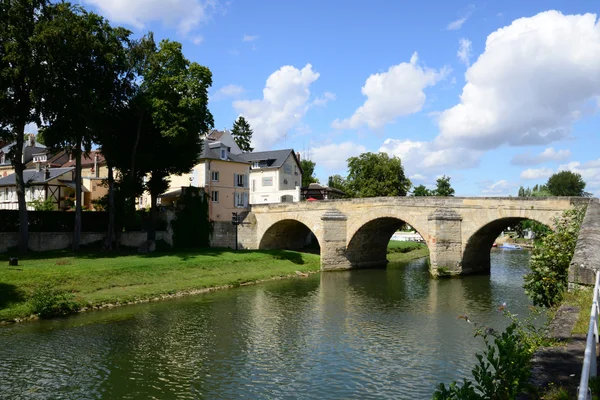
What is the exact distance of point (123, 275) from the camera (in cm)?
2833

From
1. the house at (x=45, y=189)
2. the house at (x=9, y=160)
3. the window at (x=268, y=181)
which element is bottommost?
the house at (x=45, y=189)

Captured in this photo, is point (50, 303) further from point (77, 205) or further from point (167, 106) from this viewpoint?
point (167, 106)

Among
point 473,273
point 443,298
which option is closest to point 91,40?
point 443,298

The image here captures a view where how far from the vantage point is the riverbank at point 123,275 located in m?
23.4

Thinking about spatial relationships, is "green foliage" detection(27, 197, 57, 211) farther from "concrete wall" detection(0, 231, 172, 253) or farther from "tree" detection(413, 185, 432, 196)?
"tree" detection(413, 185, 432, 196)

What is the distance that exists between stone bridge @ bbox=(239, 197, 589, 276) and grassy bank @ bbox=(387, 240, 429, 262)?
5615 mm

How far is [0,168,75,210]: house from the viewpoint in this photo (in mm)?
49562

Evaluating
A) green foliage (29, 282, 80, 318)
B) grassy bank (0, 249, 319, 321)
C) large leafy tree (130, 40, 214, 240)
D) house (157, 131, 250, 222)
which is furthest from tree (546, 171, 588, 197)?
green foliage (29, 282, 80, 318)

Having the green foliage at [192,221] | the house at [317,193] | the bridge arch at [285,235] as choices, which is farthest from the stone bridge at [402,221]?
the house at [317,193]

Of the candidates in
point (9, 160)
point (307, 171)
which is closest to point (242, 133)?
point (307, 171)

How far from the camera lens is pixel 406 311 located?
78.6 feet

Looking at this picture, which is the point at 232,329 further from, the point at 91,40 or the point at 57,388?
the point at 91,40

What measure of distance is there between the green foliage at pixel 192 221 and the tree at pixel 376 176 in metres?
31.7

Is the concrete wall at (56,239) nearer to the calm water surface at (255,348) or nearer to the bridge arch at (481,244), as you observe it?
the calm water surface at (255,348)
